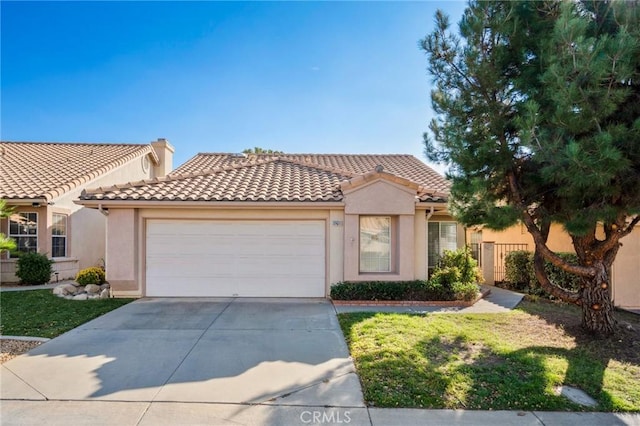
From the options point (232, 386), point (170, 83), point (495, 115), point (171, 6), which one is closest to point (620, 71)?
point (495, 115)

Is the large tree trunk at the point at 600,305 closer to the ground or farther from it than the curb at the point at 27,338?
farther from it

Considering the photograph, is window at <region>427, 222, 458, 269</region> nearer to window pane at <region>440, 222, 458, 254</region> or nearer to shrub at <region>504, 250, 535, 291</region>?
window pane at <region>440, 222, 458, 254</region>

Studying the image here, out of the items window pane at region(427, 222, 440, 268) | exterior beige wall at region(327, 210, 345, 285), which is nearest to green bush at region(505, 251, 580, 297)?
window pane at region(427, 222, 440, 268)

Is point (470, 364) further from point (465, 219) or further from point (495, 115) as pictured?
point (495, 115)

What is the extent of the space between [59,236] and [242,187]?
9026 millimetres

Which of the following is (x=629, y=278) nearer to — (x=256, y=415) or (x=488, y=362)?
(x=488, y=362)

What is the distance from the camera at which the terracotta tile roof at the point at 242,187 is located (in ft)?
34.7

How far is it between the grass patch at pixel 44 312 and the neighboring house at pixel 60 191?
312cm

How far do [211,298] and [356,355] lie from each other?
6.32 m

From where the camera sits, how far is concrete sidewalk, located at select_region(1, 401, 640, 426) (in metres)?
4.05

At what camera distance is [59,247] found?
14531mm

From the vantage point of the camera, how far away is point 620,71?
5.12 metres

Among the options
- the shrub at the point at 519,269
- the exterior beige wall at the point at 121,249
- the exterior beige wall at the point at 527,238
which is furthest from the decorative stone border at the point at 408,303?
the exterior beige wall at the point at 121,249

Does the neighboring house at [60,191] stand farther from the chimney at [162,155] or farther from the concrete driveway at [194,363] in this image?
the concrete driveway at [194,363]
